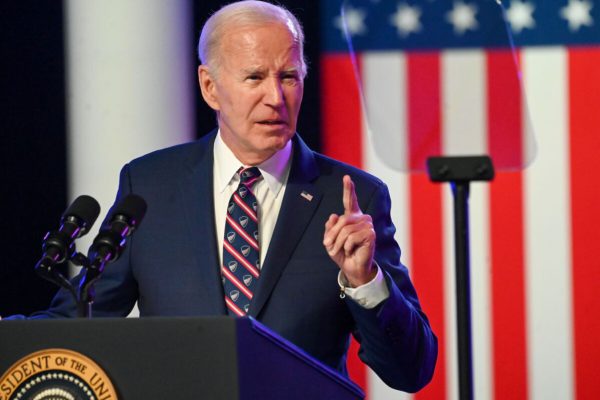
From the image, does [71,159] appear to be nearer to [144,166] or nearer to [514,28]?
[144,166]

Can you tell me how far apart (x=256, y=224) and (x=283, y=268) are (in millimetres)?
114

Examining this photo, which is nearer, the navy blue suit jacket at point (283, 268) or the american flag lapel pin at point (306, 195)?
the navy blue suit jacket at point (283, 268)

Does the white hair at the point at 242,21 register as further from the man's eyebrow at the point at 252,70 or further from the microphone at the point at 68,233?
the microphone at the point at 68,233

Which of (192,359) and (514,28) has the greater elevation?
(514,28)

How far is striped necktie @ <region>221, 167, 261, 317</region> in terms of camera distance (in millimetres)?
2057

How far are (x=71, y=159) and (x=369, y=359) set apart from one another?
140cm

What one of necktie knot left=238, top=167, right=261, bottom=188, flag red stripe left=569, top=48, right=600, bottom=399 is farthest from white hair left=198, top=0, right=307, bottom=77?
Result: flag red stripe left=569, top=48, right=600, bottom=399

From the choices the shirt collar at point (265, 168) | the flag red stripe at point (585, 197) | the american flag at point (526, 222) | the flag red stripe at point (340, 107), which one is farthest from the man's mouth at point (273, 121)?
the flag red stripe at point (585, 197)

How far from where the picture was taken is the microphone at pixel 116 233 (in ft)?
4.80

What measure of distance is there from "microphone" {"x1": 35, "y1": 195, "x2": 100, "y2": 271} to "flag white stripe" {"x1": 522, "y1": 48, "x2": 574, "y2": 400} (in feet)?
5.48

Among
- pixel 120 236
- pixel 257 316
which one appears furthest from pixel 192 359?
pixel 257 316

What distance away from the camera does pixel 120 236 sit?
1478 mm

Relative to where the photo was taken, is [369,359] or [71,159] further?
[71,159]

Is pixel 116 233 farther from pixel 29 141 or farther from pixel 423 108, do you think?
pixel 29 141
